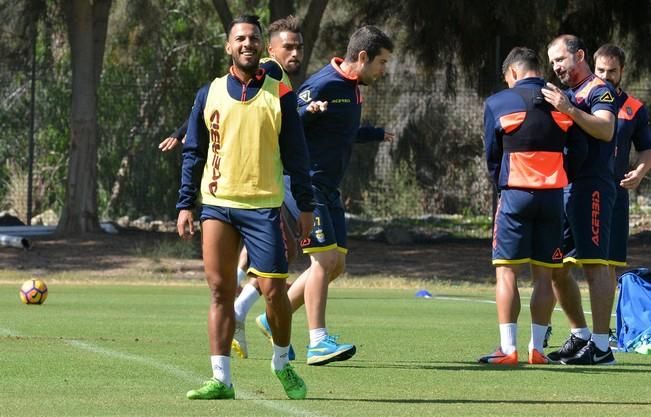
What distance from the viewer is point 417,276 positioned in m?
22.4

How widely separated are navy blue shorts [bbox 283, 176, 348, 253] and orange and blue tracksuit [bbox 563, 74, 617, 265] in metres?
1.68

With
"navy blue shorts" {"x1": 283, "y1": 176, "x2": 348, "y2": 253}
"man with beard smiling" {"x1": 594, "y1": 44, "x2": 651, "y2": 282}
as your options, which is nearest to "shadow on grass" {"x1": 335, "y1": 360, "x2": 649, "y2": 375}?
"navy blue shorts" {"x1": 283, "y1": 176, "x2": 348, "y2": 253}

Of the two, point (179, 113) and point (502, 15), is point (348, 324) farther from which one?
point (179, 113)

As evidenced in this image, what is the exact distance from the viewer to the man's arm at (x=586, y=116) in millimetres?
9562

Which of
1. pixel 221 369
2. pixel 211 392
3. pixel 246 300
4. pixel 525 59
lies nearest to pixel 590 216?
pixel 525 59

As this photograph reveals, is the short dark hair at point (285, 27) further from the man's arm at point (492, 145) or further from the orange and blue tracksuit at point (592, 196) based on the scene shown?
the orange and blue tracksuit at point (592, 196)

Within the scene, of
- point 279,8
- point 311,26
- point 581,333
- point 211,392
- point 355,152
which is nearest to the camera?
point 211,392

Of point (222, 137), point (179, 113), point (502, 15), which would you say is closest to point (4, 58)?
point (179, 113)

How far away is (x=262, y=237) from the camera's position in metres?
7.89

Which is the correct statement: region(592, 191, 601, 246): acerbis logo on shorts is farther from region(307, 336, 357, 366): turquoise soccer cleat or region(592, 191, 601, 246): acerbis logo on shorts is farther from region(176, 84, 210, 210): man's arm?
region(176, 84, 210, 210): man's arm

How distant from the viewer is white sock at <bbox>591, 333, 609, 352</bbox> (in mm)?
10297

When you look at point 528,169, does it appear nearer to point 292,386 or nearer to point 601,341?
point 601,341

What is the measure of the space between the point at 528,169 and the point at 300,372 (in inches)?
82.9

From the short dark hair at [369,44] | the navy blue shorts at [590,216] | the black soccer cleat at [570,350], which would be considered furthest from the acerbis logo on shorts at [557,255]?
the short dark hair at [369,44]
